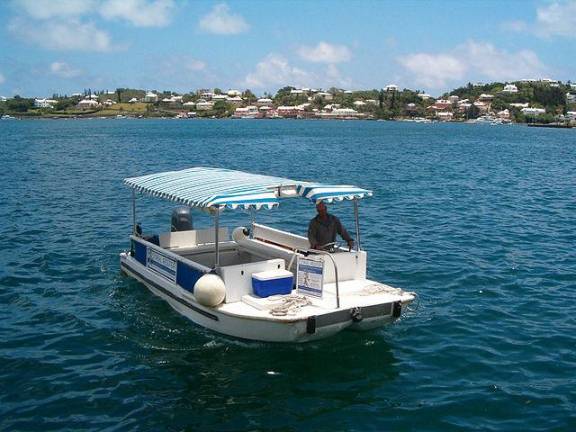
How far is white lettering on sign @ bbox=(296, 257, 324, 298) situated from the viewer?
1236 cm

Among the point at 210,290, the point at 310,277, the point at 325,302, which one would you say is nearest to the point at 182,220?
the point at 210,290

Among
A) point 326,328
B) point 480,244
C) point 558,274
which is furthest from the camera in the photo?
point 480,244

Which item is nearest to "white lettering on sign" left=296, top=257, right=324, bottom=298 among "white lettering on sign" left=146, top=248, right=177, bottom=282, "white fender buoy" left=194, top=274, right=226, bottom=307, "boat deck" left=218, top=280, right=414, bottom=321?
"boat deck" left=218, top=280, right=414, bottom=321

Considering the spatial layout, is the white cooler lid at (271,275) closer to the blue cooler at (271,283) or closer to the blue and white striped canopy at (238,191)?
the blue cooler at (271,283)

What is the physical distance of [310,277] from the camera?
1255 cm

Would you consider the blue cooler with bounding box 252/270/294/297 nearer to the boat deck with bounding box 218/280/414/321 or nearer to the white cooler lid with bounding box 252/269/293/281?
the white cooler lid with bounding box 252/269/293/281

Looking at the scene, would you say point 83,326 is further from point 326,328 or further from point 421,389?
point 421,389

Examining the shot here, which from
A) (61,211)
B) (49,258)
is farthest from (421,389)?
(61,211)

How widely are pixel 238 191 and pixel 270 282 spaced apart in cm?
207

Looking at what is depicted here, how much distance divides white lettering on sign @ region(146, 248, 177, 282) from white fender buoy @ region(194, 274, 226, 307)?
2.27 m

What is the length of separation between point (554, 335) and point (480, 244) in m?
A: 8.89

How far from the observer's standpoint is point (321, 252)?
1329cm

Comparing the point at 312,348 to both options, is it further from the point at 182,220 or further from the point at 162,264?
the point at 182,220

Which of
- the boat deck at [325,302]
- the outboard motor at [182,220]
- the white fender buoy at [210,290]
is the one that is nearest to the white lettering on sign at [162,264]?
the outboard motor at [182,220]
